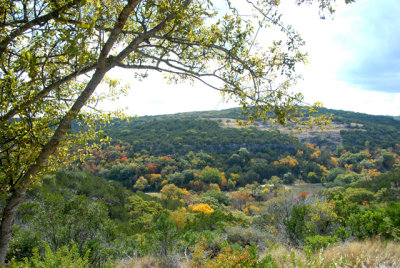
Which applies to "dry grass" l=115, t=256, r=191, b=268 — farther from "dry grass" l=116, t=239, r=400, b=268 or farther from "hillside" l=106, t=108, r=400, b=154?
"hillside" l=106, t=108, r=400, b=154

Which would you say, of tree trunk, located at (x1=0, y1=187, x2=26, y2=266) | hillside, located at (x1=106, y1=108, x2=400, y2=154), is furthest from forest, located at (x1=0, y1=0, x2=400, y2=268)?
hillside, located at (x1=106, y1=108, x2=400, y2=154)

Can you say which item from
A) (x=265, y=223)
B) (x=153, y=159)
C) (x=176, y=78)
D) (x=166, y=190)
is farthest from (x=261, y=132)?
(x=176, y=78)

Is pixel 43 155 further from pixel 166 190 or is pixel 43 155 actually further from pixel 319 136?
pixel 319 136

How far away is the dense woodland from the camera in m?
4.18

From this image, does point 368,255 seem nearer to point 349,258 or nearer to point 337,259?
point 349,258

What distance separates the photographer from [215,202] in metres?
31.3

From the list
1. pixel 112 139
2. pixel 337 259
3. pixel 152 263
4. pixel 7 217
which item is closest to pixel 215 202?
pixel 112 139

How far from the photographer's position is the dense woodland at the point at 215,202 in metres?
4.18

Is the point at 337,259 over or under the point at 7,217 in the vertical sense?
under

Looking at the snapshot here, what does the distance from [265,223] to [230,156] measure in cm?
5099

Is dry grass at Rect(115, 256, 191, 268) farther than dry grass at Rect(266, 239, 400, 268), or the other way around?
dry grass at Rect(115, 256, 191, 268)

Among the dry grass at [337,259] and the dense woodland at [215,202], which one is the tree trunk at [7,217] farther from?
the dry grass at [337,259]

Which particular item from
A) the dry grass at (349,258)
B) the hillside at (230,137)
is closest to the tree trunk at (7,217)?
the dry grass at (349,258)

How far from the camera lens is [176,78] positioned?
4.80 meters
